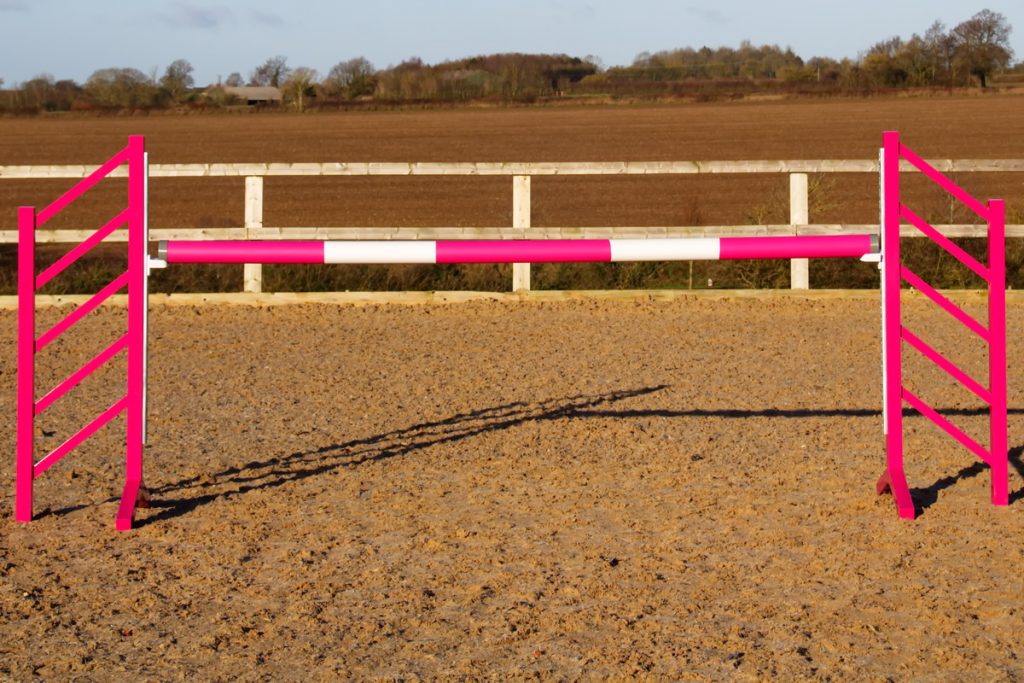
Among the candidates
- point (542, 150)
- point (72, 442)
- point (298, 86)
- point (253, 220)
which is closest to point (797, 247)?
point (72, 442)

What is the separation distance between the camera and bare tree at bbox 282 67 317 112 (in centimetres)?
6894

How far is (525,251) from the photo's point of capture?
5.35 metres

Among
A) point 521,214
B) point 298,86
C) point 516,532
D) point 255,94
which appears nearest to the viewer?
point 516,532

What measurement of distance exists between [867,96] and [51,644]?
218 feet

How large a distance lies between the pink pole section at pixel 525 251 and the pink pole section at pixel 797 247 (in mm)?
510

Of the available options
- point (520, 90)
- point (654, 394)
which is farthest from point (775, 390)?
point (520, 90)

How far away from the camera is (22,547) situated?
4812 millimetres

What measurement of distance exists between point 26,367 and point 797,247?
2.95m

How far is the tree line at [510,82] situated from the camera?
7156 centimetres

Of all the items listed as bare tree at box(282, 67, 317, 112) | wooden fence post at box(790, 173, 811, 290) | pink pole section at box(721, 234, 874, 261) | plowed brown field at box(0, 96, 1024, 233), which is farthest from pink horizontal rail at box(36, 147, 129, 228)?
bare tree at box(282, 67, 317, 112)

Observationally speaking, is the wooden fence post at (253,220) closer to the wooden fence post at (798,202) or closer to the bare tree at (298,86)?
the wooden fence post at (798,202)

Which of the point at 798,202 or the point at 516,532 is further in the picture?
the point at 798,202

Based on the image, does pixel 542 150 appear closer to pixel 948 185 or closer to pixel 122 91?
pixel 948 185

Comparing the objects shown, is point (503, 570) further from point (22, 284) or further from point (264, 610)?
point (22, 284)
